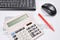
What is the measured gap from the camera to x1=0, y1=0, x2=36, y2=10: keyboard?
2.91 feet

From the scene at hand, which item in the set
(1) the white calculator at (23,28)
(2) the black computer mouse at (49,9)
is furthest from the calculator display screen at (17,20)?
(2) the black computer mouse at (49,9)

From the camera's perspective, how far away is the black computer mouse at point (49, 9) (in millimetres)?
869

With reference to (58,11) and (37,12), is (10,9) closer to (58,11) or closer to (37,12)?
(37,12)

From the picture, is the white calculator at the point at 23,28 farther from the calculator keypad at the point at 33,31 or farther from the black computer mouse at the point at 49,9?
the black computer mouse at the point at 49,9

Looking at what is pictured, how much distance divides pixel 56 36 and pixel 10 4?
0.35 meters

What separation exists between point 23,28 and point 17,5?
0.59 ft

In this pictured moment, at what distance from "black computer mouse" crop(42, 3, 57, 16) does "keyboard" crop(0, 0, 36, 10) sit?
7 centimetres

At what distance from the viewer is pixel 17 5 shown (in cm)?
90

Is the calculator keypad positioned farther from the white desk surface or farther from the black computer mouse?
the black computer mouse

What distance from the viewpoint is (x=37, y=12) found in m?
0.90

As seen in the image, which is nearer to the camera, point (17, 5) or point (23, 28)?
point (23, 28)

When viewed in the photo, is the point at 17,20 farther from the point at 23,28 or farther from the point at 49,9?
the point at 49,9

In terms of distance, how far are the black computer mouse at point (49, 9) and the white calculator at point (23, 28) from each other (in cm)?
13

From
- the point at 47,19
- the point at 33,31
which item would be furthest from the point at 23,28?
the point at 47,19
